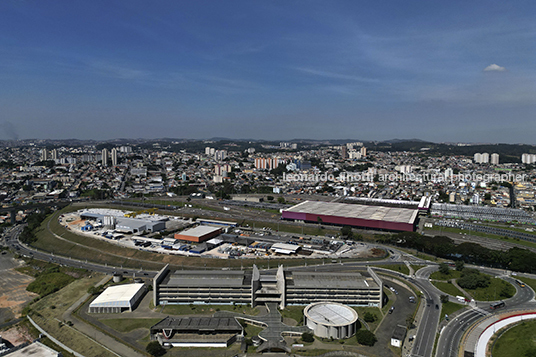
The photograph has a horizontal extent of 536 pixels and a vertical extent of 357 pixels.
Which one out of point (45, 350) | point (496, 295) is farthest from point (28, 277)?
point (496, 295)

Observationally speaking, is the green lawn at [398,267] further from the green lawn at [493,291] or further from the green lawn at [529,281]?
the green lawn at [529,281]

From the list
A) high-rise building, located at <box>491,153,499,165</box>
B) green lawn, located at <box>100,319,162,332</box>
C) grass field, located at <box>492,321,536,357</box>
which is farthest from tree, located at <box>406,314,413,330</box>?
high-rise building, located at <box>491,153,499,165</box>

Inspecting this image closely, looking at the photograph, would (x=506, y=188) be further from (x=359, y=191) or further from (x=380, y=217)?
(x=380, y=217)

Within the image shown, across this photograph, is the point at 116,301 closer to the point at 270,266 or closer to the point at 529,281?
the point at 270,266

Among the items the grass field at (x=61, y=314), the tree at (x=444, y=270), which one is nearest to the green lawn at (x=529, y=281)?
the tree at (x=444, y=270)

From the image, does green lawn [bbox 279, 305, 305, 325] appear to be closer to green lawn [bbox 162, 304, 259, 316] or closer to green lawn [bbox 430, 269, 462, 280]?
green lawn [bbox 162, 304, 259, 316]

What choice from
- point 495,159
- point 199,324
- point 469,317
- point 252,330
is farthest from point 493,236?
point 495,159
